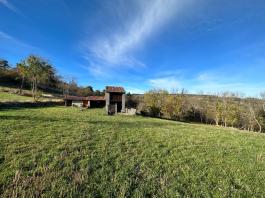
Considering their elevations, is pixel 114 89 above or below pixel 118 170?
above

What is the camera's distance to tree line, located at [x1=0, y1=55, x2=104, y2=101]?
142 ft

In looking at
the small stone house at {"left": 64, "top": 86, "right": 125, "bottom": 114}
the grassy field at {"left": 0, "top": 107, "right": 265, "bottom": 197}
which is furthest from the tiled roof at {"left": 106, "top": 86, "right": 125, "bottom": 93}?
the grassy field at {"left": 0, "top": 107, "right": 265, "bottom": 197}

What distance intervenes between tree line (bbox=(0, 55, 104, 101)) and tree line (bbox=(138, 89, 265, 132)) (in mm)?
28013

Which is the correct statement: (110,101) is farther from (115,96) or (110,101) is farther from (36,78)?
(36,78)

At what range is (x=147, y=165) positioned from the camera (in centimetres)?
741

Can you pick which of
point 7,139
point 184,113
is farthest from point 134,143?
point 184,113

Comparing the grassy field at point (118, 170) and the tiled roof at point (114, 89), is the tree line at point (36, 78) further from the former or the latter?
the grassy field at point (118, 170)

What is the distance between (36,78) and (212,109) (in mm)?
51830

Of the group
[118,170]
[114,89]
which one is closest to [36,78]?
[114,89]

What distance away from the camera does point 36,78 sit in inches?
1845

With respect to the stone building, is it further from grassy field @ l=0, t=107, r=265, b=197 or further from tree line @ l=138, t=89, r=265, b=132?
grassy field @ l=0, t=107, r=265, b=197

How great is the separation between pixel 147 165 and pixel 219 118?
5270 cm

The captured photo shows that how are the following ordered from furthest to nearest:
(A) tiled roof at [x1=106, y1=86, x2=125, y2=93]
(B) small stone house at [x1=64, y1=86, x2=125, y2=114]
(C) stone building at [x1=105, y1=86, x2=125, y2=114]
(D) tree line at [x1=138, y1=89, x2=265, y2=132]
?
1. (D) tree line at [x1=138, y1=89, x2=265, y2=132]
2. (A) tiled roof at [x1=106, y1=86, x2=125, y2=93]
3. (C) stone building at [x1=105, y1=86, x2=125, y2=114]
4. (B) small stone house at [x1=64, y1=86, x2=125, y2=114]

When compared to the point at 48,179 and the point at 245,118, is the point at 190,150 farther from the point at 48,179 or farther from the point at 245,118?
the point at 245,118
